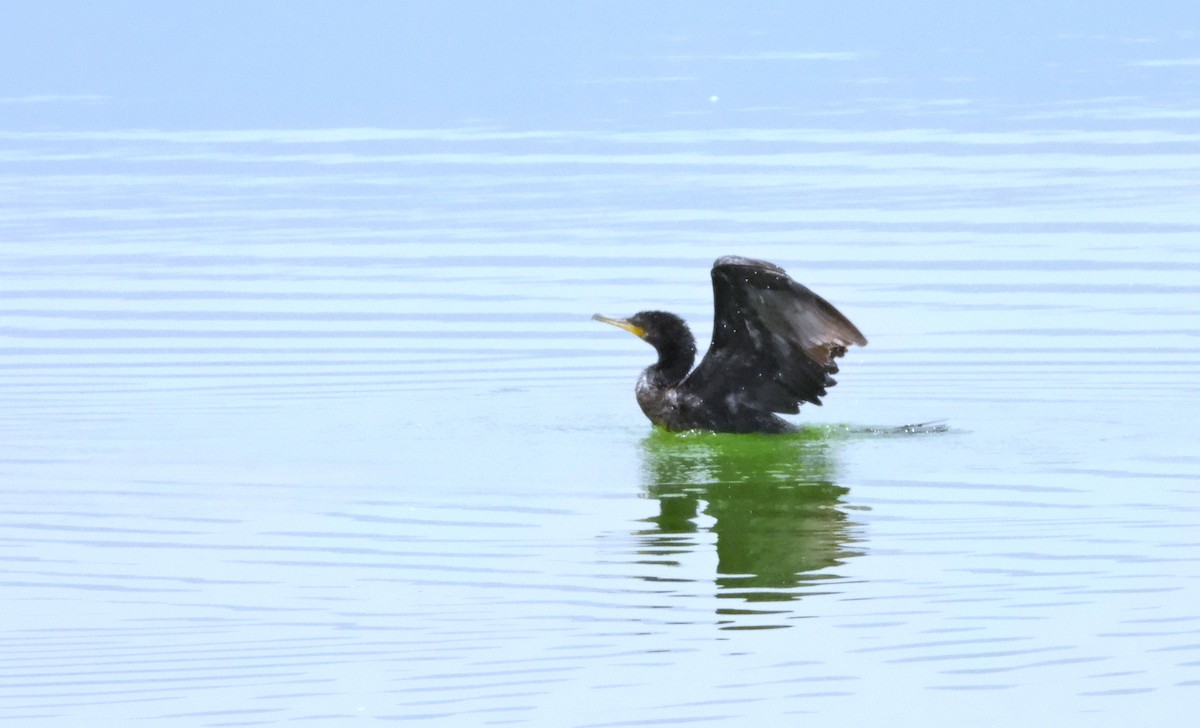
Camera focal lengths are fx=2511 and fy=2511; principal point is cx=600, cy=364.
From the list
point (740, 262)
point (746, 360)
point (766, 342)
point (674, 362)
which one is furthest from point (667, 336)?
point (740, 262)

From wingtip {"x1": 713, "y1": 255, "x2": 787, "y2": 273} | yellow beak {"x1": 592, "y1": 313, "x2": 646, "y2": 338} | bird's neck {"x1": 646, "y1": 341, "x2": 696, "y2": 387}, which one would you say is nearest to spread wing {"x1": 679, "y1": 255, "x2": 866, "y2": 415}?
wingtip {"x1": 713, "y1": 255, "x2": 787, "y2": 273}

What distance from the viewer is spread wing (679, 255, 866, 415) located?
11633 millimetres

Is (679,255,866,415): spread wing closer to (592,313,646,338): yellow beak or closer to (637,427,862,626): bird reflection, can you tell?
(637,427,862,626): bird reflection

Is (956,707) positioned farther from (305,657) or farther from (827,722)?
(305,657)

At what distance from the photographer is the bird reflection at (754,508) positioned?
30.4ft

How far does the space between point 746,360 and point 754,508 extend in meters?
1.90

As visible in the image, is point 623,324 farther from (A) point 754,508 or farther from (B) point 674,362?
(A) point 754,508

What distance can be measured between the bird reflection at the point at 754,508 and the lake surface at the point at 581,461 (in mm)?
32

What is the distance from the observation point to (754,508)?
34.7ft

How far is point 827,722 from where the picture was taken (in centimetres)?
742

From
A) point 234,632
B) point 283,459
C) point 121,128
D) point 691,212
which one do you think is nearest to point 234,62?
point 121,128

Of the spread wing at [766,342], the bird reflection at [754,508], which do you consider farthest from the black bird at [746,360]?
the bird reflection at [754,508]

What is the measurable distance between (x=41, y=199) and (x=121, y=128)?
7.57 m

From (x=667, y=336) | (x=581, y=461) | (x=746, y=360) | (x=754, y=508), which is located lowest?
(x=754, y=508)
